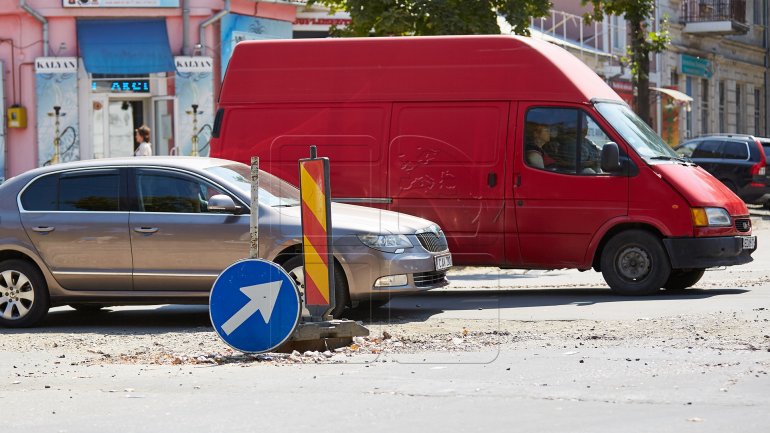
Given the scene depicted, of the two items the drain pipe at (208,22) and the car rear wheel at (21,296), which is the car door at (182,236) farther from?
the drain pipe at (208,22)

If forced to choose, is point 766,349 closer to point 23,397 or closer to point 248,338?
point 248,338

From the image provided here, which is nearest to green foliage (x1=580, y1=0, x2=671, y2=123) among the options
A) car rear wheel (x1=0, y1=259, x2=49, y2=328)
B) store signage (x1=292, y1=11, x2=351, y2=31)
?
store signage (x1=292, y1=11, x2=351, y2=31)

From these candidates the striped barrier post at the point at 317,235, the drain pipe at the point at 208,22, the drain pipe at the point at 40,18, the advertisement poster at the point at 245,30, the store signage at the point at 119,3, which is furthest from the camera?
the advertisement poster at the point at 245,30

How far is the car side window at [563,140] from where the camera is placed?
1430cm

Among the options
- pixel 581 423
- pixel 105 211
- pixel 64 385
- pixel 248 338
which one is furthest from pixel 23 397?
pixel 105 211

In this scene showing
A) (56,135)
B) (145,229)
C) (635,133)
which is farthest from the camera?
(56,135)

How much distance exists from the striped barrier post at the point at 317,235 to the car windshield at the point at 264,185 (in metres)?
2.55

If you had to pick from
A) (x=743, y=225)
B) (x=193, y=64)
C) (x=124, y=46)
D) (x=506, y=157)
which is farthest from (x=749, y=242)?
(x=124, y=46)

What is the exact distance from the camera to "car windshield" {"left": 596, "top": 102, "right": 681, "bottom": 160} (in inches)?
562

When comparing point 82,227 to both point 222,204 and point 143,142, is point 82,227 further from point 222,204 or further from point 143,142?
point 143,142

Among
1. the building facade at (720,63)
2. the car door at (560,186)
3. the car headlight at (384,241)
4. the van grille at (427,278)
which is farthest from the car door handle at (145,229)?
the building facade at (720,63)

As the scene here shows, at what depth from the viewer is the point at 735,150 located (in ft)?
103

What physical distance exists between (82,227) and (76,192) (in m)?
0.43

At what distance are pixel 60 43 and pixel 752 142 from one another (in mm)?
15015
